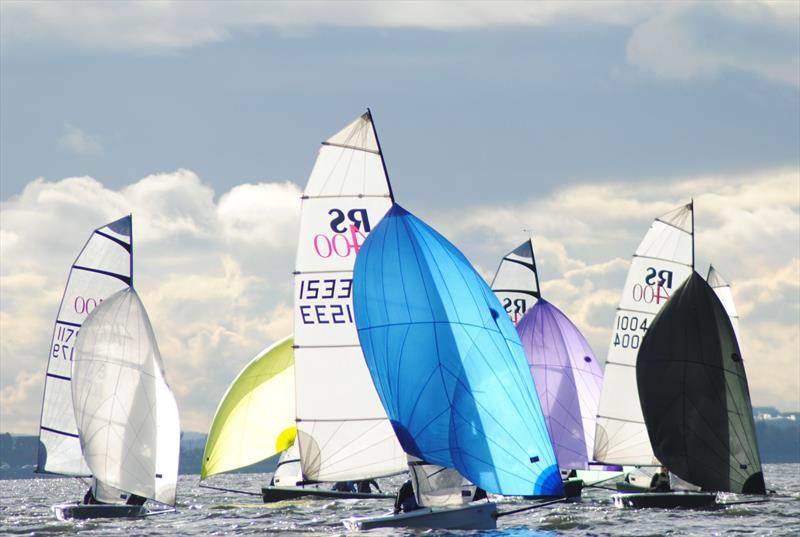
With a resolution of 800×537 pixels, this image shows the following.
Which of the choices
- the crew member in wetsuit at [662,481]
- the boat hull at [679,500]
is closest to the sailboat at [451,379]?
the boat hull at [679,500]

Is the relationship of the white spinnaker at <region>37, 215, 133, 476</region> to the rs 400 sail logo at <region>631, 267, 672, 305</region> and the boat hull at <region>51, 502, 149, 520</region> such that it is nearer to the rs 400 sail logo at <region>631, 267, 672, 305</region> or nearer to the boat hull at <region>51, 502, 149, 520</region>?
the boat hull at <region>51, 502, 149, 520</region>

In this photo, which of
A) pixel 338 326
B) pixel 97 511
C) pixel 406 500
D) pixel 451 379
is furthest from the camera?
pixel 97 511

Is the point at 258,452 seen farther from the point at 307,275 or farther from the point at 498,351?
the point at 498,351

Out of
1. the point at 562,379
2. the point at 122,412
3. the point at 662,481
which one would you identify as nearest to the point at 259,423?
the point at 122,412

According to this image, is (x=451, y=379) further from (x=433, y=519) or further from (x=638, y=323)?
(x=638, y=323)

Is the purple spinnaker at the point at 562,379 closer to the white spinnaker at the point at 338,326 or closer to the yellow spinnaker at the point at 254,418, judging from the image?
the yellow spinnaker at the point at 254,418

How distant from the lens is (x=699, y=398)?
3475 cm

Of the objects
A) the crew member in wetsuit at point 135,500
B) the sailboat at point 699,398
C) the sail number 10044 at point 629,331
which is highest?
the sail number 10044 at point 629,331

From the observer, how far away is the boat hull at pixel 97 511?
3569cm

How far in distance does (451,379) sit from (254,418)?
59.8 feet

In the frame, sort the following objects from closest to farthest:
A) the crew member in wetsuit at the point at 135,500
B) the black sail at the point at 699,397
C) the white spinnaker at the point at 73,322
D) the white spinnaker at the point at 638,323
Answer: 1. the black sail at the point at 699,397
2. the crew member in wetsuit at the point at 135,500
3. the white spinnaker at the point at 73,322
4. the white spinnaker at the point at 638,323

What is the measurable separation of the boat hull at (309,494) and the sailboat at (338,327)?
591 centimetres

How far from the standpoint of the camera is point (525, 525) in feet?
112

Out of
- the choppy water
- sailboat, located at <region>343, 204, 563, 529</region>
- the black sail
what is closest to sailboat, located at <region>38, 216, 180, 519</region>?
the choppy water
